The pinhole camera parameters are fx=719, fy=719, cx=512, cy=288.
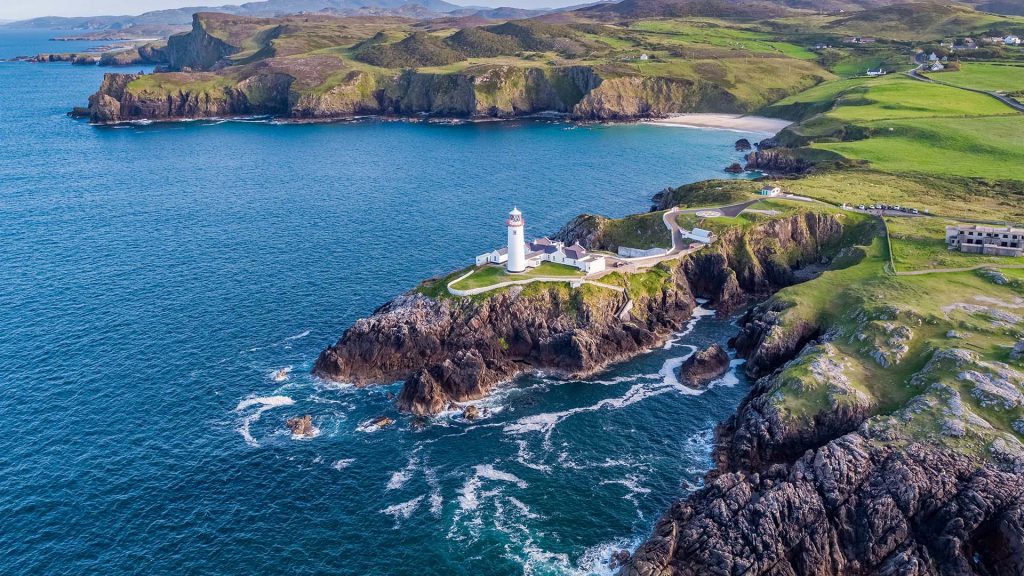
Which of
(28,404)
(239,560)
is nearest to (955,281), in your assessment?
(239,560)

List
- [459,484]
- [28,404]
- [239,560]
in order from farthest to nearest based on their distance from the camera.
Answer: [28,404] < [459,484] < [239,560]

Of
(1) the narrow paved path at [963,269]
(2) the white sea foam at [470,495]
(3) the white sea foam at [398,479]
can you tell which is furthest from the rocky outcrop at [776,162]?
(3) the white sea foam at [398,479]

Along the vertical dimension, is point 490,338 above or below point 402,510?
above

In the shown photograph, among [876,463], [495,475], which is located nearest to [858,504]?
[876,463]

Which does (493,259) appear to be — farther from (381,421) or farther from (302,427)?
(302,427)

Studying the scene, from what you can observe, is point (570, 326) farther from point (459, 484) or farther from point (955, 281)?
point (955, 281)

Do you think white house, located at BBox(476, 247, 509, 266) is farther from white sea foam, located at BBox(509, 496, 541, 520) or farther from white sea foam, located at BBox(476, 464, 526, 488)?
white sea foam, located at BBox(509, 496, 541, 520)

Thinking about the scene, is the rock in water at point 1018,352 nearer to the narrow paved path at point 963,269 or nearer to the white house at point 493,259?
the narrow paved path at point 963,269
